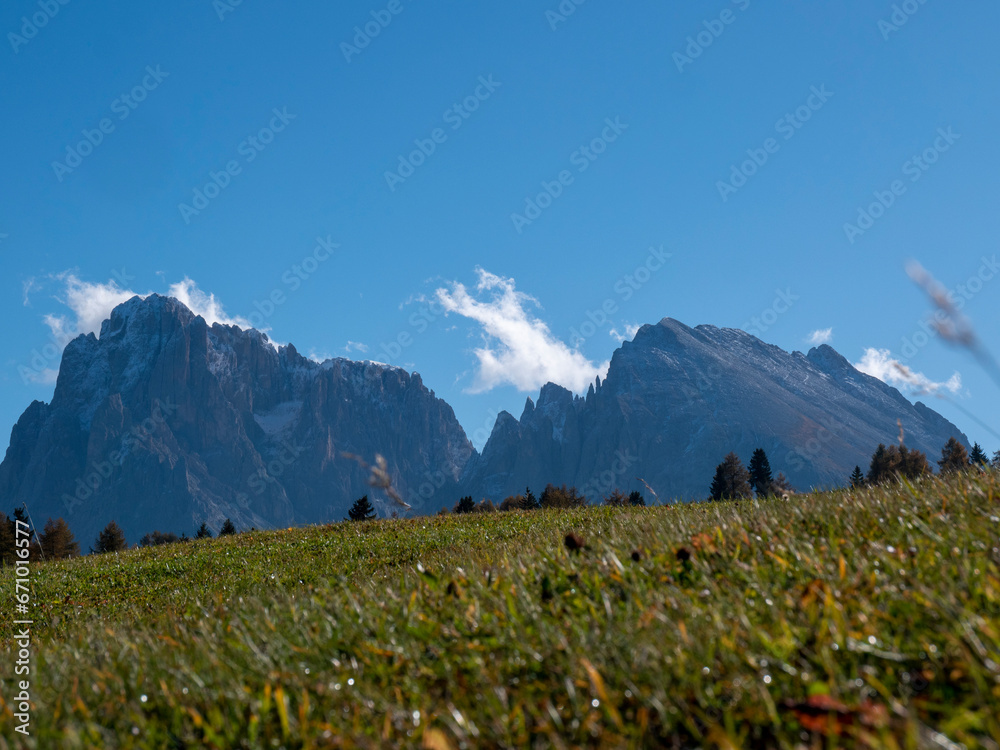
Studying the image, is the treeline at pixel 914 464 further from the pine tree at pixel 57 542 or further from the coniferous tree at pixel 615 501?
the pine tree at pixel 57 542

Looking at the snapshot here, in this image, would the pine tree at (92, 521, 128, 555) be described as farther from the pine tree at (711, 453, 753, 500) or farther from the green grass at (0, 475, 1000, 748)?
the green grass at (0, 475, 1000, 748)

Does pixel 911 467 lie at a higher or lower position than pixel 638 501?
lower

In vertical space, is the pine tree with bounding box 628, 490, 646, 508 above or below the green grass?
above

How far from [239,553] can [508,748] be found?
1891 centimetres

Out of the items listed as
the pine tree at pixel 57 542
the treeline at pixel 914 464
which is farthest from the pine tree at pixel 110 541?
the treeline at pixel 914 464

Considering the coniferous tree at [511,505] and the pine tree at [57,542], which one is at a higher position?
the pine tree at [57,542]

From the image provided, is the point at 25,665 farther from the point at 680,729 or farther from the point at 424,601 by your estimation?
the point at 680,729

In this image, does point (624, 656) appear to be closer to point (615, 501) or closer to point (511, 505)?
point (615, 501)

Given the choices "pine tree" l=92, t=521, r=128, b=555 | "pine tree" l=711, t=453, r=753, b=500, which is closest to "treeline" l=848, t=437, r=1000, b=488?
"pine tree" l=711, t=453, r=753, b=500

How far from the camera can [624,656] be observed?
2939 millimetres

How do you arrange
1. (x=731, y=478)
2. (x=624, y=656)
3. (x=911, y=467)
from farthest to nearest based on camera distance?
(x=731, y=478) → (x=911, y=467) → (x=624, y=656)

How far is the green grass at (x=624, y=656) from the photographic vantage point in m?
2.44

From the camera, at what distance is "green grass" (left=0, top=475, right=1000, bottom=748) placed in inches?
95.9

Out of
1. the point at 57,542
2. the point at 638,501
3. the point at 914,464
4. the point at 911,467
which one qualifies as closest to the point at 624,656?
the point at 638,501
